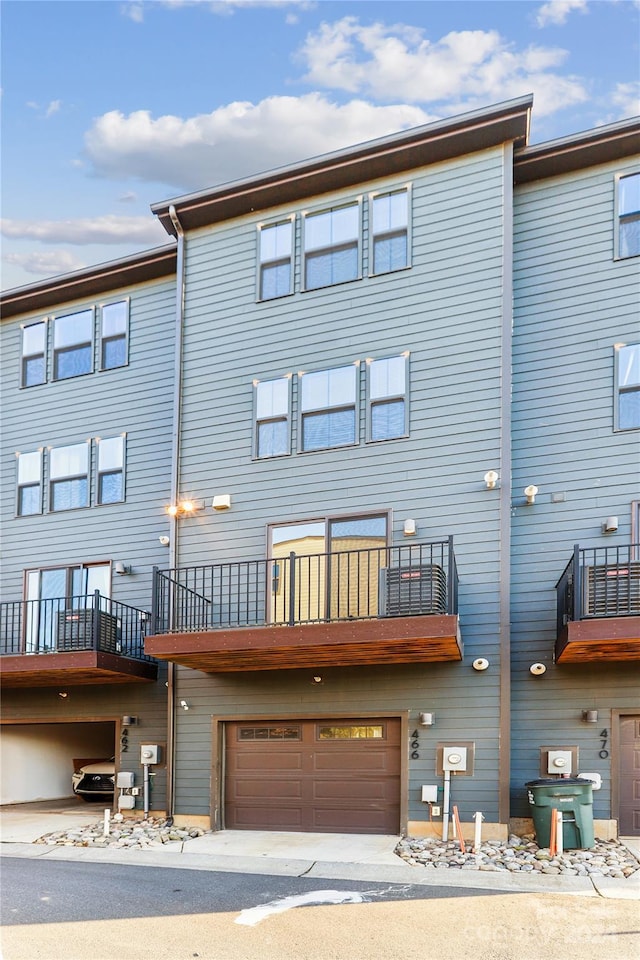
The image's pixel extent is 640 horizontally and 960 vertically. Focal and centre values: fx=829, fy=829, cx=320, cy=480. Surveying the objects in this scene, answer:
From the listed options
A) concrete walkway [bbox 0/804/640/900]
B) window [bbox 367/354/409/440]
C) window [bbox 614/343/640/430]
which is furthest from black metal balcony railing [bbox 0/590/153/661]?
window [bbox 614/343/640/430]

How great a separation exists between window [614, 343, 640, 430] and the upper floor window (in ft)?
32.9

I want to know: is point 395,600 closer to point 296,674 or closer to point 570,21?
point 296,674

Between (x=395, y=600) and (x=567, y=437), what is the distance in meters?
3.25

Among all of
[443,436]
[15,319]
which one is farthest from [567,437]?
[15,319]

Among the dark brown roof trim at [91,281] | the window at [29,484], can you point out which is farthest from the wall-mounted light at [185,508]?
the dark brown roof trim at [91,281]

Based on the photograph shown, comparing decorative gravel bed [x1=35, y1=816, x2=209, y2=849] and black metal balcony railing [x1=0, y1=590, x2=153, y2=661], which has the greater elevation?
black metal balcony railing [x1=0, y1=590, x2=153, y2=661]

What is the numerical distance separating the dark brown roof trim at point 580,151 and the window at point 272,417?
14.9 ft

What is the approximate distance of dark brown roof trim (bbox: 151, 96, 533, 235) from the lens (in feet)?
36.5

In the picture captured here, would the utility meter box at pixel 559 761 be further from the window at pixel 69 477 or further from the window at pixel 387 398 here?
the window at pixel 69 477

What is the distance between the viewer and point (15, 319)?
1581cm

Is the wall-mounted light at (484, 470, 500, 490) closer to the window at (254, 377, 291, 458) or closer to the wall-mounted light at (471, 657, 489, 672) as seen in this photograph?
the wall-mounted light at (471, 657, 489, 672)

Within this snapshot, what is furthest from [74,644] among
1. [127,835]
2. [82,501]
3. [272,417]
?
[272,417]

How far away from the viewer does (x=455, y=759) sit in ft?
33.6

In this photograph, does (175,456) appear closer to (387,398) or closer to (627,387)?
(387,398)
